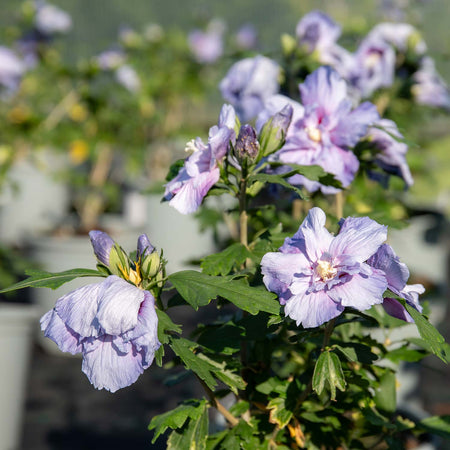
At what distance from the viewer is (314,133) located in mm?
755

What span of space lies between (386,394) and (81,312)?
44 centimetres

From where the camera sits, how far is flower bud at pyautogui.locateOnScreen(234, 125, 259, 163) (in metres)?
0.62

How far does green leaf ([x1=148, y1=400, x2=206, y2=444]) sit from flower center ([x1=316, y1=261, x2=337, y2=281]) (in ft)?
0.73

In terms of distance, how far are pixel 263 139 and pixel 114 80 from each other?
8.03ft

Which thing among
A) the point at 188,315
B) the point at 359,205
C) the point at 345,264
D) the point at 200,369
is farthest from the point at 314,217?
the point at 188,315

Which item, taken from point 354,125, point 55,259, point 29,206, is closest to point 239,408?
Result: point 354,125

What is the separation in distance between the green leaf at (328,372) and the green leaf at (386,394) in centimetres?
22

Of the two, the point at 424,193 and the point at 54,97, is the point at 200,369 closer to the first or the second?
the point at 54,97

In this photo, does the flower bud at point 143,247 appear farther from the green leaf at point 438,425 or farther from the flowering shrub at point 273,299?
the green leaf at point 438,425

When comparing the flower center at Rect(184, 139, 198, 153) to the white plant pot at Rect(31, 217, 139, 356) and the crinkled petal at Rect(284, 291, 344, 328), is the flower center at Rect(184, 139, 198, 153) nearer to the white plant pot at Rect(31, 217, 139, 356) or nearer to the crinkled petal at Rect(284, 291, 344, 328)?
the crinkled petal at Rect(284, 291, 344, 328)

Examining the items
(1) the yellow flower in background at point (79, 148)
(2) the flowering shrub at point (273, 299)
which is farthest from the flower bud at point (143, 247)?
(1) the yellow flower in background at point (79, 148)

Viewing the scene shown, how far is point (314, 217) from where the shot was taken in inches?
21.4

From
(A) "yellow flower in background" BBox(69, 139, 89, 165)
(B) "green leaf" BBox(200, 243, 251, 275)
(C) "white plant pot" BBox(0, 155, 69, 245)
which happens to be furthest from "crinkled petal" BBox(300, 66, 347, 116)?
(C) "white plant pot" BBox(0, 155, 69, 245)

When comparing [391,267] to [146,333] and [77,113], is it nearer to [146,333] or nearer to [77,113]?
[146,333]
